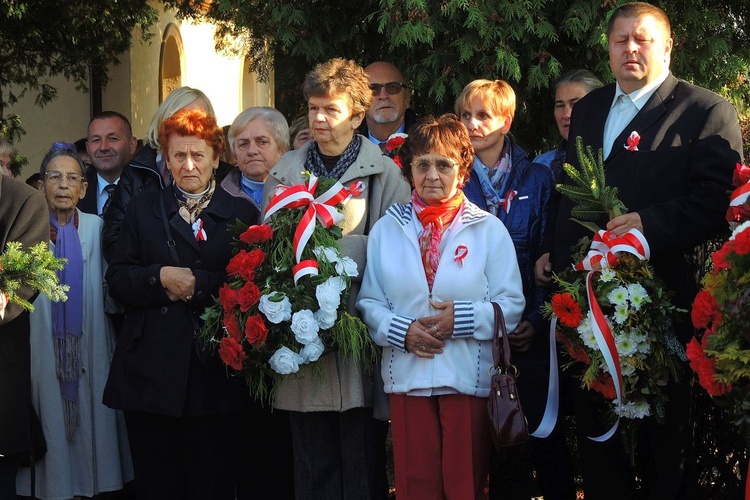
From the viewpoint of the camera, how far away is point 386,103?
21.2 ft

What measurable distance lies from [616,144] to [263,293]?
180cm

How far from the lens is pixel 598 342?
4.46 metres

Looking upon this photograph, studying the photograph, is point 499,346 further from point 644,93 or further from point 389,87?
point 389,87

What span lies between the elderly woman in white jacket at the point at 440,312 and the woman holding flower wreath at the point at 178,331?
90 cm

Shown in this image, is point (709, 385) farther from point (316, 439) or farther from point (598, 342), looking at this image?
point (316, 439)

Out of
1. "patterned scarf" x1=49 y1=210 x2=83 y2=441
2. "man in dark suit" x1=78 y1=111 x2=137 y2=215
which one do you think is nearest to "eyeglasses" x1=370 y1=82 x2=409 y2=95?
"man in dark suit" x1=78 y1=111 x2=137 y2=215

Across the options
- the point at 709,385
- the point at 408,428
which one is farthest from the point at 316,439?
the point at 709,385

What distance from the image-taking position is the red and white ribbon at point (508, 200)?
17.3 feet

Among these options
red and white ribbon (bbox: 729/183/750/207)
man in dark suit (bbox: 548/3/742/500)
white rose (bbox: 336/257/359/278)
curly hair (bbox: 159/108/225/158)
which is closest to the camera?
red and white ribbon (bbox: 729/183/750/207)

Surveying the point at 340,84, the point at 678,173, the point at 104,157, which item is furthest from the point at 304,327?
the point at 104,157

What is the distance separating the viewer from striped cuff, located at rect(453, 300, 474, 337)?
4.65m

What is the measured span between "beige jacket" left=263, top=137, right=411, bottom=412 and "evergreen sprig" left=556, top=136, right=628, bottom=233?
0.95m

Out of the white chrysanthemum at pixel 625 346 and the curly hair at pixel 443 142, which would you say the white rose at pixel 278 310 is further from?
the white chrysanthemum at pixel 625 346

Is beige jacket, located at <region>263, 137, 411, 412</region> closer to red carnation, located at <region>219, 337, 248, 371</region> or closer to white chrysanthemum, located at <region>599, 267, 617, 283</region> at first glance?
red carnation, located at <region>219, 337, 248, 371</region>
